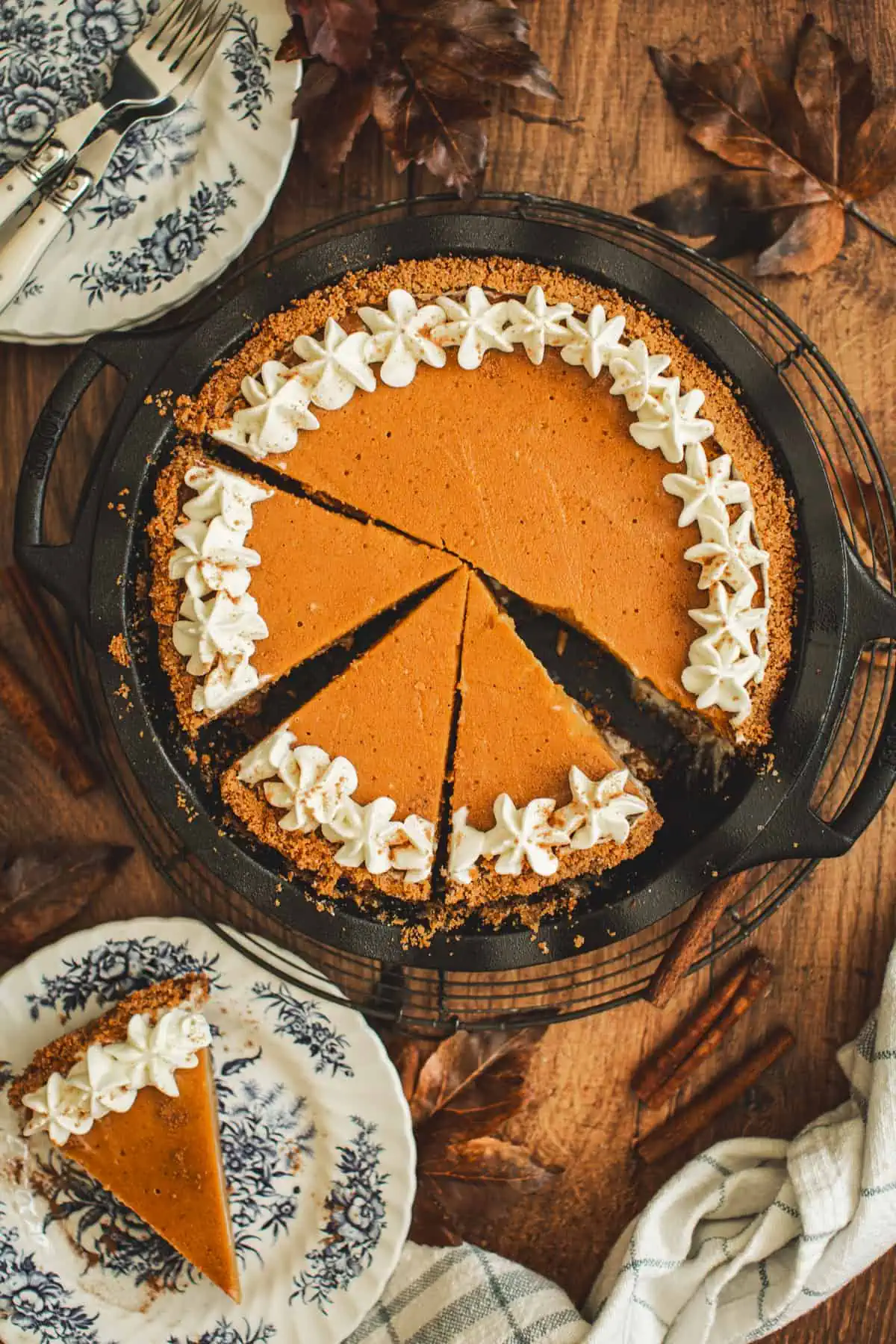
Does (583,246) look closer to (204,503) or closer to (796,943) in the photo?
(204,503)

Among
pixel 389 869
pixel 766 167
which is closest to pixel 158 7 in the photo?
pixel 766 167

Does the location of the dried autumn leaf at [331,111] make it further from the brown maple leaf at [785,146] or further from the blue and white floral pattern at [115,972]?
the blue and white floral pattern at [115,972]

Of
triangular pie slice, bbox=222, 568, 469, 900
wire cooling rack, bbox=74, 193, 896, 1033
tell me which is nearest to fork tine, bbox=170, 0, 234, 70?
wire cooling rack, bbox=74, 193, 896, 1033

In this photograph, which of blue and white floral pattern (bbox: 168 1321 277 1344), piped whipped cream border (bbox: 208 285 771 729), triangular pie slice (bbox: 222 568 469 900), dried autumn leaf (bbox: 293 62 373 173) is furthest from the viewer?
blue and white floral pattern (bbox: 168 1321 277 1344)

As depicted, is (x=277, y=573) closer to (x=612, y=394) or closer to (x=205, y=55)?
(x=612, y=394)

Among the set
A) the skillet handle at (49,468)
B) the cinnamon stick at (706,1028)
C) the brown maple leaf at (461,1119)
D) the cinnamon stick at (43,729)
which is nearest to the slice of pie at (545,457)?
the skillet handle at (49,468)

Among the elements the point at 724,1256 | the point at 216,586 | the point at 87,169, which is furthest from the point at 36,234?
the point at 724,1256

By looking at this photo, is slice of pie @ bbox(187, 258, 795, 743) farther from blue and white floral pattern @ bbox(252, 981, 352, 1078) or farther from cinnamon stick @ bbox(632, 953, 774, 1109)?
blue and white floral pattern @ bbox(252, 981, 352, 1078)
